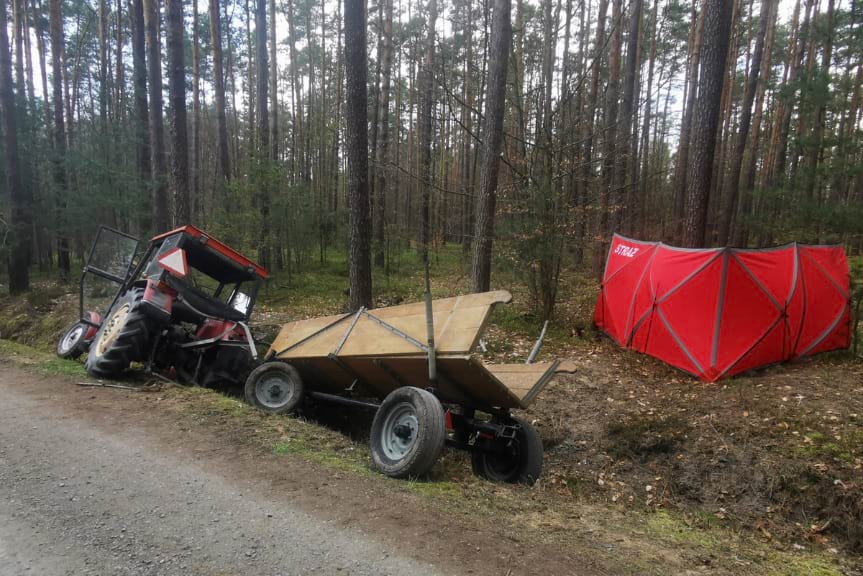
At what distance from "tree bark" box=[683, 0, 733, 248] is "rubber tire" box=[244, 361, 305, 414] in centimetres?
863

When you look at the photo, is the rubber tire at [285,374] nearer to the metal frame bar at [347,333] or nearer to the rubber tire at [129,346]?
the metal frame bar at [347,333]

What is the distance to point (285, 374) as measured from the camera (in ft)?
20.1

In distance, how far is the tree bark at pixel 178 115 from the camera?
11695 millimetres

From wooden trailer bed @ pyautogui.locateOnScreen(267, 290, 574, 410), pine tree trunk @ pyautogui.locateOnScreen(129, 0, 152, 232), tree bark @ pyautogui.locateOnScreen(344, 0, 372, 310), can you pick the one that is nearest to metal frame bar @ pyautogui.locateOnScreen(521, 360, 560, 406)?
wooden trailer bed @ pyautogui.locateOnScreen(267, 290, 574, 410)

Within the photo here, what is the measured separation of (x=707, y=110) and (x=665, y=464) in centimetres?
769

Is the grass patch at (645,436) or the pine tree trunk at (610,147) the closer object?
the grass patch at (645,436)

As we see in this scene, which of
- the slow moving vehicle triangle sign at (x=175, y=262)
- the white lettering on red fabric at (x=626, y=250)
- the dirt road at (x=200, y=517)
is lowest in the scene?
the dirt road at (x=200, y=517)

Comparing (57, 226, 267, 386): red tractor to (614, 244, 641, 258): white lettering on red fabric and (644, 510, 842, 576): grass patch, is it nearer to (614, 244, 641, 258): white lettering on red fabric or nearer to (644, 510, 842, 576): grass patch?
(644, 510, 842, 576): grass patch

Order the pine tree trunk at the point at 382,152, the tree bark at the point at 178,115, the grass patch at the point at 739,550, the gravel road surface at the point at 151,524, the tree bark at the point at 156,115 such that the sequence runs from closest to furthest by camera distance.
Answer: the gravel road surface at the point at 151,524 < the grass patch at the point at 739,550 < the tree bark at the point at 178,115 < the tree bark at the point at 156,115 < the pine tree trunk at the point at 382,152

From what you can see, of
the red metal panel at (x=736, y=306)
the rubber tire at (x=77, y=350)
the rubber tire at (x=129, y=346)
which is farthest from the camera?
the red metal panel at (x=736, y=306)

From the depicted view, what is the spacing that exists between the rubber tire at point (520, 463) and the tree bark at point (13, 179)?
16.2 m

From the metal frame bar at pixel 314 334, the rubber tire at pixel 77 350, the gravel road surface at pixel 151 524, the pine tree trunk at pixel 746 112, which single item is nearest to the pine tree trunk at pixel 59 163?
the rubber tire at pixel 77 350

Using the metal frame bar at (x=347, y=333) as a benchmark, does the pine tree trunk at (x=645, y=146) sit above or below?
above

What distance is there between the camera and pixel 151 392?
5.91m
